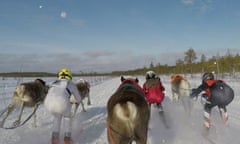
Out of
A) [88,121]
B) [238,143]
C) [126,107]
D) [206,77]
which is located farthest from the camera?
[88,121]

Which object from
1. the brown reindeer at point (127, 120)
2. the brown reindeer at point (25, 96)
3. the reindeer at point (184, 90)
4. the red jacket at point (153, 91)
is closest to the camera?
the brown reindeer at point (127, 120)

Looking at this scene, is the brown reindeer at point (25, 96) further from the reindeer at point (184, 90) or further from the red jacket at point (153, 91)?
the reindeer at point (184, 90)

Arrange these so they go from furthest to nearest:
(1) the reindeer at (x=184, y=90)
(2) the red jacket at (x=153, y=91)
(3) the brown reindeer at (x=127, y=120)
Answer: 1. (1) the reindeer at (x=184, y=90)
2. (2) the red jacket at (x=153, y=91)
3. (3) the brown reindeer at (x=127, y=120)

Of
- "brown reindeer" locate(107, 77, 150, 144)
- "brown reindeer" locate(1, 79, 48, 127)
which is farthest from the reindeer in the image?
"brown reindeer" locate(107, 77, 150, 144)

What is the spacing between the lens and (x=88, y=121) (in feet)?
27.6

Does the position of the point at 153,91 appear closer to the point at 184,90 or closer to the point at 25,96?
the point at 184,90

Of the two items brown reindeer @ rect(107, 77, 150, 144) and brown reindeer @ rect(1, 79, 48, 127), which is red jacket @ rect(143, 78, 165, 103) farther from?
brown reindeer @ rect(1, 79, 48, 127)

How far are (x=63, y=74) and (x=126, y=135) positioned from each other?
9.67ft

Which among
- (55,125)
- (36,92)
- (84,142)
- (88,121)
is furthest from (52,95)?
(88,121)

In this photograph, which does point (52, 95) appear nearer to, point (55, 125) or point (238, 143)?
point (55, 125)

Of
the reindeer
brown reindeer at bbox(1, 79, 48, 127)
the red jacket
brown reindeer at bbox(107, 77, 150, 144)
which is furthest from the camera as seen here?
the reindeer

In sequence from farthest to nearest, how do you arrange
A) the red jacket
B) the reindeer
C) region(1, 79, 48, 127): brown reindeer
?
1. the reindeer
2. region(1, 79, 48, 127): brown reindeer
3. the red jacket

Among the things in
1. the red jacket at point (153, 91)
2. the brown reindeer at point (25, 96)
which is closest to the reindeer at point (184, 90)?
the red jacket at point (153, 91)

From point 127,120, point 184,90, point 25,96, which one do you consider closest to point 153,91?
point 184,90
